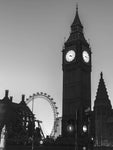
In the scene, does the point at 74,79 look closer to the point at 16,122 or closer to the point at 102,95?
the point at 102,95

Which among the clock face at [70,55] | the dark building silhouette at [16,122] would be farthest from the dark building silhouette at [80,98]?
the dark building silhouette at [16,122]

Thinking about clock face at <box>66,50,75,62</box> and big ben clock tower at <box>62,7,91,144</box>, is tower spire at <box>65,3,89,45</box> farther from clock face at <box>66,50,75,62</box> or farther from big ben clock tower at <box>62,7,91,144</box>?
clock face at <box>66,50,75,62</box>

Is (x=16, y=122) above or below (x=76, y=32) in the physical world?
below

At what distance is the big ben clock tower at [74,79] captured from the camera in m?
89.4

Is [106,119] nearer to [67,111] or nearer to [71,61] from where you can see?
[67,111]

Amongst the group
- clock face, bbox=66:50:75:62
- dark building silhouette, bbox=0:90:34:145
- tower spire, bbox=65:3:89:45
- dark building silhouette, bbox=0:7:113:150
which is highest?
tower spire, bbox=65:3:89:45

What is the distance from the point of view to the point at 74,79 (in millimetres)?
92750

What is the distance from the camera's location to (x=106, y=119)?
314 feet

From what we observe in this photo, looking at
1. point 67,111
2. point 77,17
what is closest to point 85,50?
point 77,17

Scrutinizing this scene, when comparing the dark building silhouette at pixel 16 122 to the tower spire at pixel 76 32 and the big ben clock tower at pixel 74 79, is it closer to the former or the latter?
the big ben clock tower at pixel 74 79

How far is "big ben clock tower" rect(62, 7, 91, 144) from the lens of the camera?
293 feet

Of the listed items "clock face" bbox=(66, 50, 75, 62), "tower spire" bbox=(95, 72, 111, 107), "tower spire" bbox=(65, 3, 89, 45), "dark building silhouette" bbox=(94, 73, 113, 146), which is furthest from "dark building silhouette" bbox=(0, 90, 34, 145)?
"tower spire" bbox=(65, 3, 89, 45)

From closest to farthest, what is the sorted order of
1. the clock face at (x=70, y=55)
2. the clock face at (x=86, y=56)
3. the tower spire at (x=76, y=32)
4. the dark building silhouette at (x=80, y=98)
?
1. the dark building silhouette at (x=80, y=98)
2. the clock face at (x=70, y=55)
3. the clock face at (x=86, y=56)
4. the tower spire at (x=76, y=32)

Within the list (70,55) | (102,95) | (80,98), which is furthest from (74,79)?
(102,95)
